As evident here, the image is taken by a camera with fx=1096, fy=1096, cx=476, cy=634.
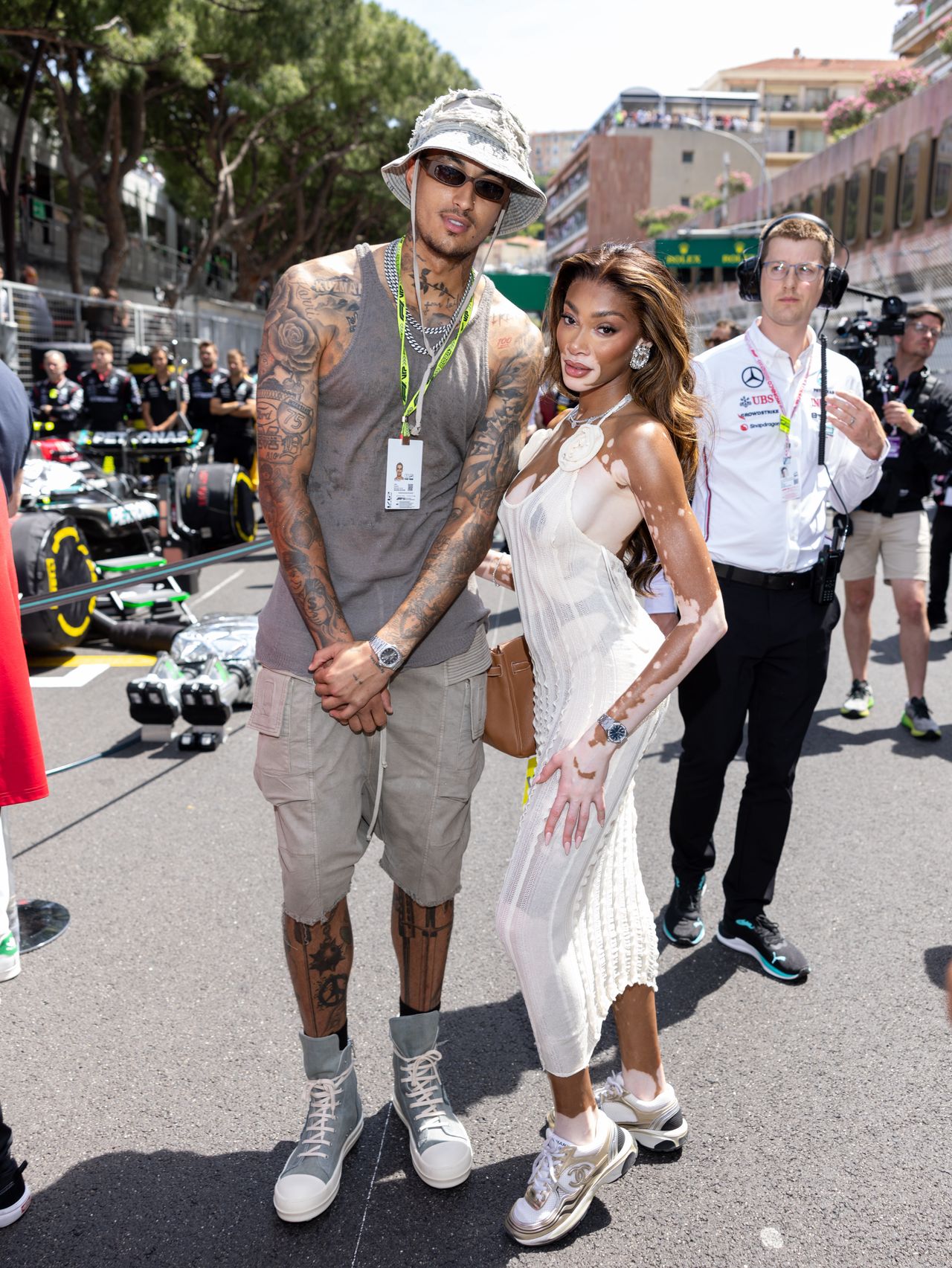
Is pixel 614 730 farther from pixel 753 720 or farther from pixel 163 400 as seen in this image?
pixel 163 400

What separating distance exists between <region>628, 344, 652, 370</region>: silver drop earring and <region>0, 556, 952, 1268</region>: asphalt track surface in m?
1.84

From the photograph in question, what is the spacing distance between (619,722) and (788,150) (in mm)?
110594

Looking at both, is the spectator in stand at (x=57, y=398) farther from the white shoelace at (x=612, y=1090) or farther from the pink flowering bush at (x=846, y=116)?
the pink flowering bush at (x=846, y=116)

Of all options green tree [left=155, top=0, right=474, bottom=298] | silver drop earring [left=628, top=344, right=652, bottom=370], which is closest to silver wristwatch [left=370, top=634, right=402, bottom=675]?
silver drop earring [left=628, top=344, right=652, bottom=370]

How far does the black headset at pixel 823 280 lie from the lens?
10.6ft

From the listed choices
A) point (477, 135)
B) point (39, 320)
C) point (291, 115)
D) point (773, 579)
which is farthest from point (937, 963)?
point (291, 115)

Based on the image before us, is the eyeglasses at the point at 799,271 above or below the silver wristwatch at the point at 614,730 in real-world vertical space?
above

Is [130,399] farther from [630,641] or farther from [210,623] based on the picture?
[630,641]

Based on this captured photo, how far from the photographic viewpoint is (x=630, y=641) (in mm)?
2271

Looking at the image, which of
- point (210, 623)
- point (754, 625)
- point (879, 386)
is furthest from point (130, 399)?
point (754, 625)

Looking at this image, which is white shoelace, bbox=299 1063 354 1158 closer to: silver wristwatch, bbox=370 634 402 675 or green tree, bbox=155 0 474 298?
silver wristwatch, bbox=370 634 402 675

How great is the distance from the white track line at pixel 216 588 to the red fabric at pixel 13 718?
21.9 ft

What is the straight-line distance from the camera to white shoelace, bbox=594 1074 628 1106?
2.62m

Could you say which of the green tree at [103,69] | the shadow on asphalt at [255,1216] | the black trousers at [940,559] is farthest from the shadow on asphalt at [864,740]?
the green tree at [103,69]
